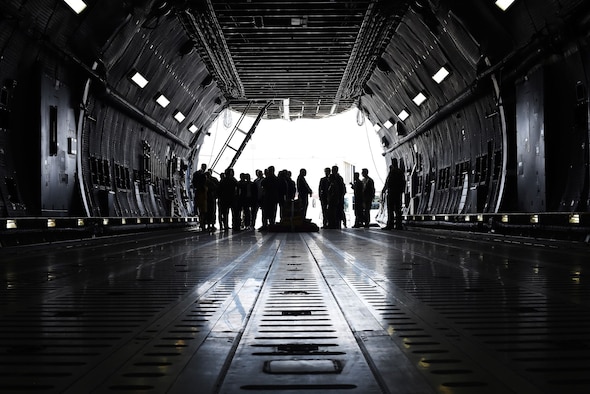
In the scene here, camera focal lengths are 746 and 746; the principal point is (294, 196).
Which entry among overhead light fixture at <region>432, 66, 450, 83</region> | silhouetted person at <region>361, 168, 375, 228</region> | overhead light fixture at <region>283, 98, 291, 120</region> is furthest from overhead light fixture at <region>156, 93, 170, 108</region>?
overhead light fixture at <region>283, 98, 291, 120</region>

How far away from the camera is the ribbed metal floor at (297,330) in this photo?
2.43 meters

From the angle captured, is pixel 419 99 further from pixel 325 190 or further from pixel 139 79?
pixel 139 79

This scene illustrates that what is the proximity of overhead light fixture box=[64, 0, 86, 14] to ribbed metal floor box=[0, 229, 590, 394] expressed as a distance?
775 centimetres

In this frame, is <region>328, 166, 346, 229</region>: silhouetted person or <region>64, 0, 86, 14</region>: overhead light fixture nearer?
<region>64, 0, 86, 14</region>: overhead light fixture

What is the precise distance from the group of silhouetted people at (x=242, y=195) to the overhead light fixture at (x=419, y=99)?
4.57 meters

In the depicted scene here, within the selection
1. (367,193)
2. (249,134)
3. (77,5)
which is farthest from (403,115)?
(77,5)

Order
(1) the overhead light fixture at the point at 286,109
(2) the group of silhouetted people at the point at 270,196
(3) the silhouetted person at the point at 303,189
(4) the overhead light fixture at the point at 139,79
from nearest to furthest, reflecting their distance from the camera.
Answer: (4) the overhead light fixture at the point at 139,79 < (2) the group of silhouetted people at the point at 270,196 < (3) the silhouetted person at the point at 303,189 < (1) the overhead light fixture at the point at 286,109

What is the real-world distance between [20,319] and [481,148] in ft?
55.1

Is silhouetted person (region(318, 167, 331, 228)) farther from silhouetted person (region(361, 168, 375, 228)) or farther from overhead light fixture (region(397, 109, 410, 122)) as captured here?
overhead light fixture (region(397, 109, 410, 122))

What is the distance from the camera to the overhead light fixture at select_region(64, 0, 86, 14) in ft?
43.8

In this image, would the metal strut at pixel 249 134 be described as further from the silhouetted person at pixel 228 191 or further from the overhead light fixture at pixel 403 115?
the silhouetted person at pixel 228 191

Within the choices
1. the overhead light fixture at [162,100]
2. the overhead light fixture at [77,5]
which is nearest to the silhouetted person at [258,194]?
the overhead light fixture at [162,100]

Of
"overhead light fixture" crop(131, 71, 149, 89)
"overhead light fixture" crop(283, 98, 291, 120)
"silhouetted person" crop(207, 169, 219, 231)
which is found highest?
"overhead light fixture" crop(283, 98, 291, 120)

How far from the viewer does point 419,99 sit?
24.1 meters
